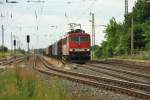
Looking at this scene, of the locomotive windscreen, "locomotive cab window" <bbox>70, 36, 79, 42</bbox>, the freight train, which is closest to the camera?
the freight train

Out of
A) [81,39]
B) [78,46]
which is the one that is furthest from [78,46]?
[81,39]

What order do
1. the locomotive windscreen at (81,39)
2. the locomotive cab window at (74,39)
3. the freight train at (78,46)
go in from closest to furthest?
the freight train at (78,46)
the locomotive cab window at (74,39)
the locomotive windscreen at (81,39)

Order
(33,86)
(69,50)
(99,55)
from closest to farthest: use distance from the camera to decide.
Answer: (33,86)
(69,50)
(99,55)

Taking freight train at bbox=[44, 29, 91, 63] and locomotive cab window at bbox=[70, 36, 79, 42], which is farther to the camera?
locomotive cab window at bbox=[70, 36, 79, 42]

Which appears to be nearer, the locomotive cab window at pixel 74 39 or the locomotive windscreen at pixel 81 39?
the locomotive cab window at pixel 74 39

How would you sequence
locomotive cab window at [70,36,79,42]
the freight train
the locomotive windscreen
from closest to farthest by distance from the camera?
the freight train → locomotive cab window at [70,36,79,42] → the locomotive windscreen

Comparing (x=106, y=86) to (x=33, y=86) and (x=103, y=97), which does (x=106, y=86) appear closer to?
(x=103, y=97)

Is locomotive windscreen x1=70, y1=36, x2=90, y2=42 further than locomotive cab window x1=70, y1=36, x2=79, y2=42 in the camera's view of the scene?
Yes

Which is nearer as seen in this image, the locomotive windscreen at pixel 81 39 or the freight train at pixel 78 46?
the freight train at pixel 78 46

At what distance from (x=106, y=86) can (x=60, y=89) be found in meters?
7.62

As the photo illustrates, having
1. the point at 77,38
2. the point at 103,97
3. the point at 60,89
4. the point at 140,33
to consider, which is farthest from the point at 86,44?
the point at 60,89

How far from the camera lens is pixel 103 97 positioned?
17.9 m

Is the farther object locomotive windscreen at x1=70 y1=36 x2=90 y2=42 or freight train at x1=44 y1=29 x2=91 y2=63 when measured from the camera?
locomotive windscreen at x1=70 y1=36 x2=90 y2=42

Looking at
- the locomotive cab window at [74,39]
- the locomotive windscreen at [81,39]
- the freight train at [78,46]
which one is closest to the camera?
the freight train at [78,46]
